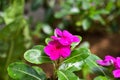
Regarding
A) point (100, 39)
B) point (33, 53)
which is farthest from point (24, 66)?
point (100, 39)

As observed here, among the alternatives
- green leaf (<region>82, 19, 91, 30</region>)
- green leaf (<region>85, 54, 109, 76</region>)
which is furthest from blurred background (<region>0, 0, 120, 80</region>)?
green leaf (<region>85, 54, 109, 76</region>)

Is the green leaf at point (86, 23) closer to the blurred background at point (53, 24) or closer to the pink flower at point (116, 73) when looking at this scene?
the blurred background at point (53, 24)

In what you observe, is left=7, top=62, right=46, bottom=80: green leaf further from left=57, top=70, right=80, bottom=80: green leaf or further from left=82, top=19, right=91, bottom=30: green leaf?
left=82, top=19, right=91, bottom=30: green leaf

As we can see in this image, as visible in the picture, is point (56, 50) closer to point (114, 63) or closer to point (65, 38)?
point (65, 38)

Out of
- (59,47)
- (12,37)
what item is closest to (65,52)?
A: (59,47)

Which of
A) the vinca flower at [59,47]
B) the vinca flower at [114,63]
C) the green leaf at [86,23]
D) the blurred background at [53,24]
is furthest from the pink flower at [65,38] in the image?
the green leaf at [86,23]

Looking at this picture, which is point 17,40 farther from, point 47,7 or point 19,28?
point 47,7

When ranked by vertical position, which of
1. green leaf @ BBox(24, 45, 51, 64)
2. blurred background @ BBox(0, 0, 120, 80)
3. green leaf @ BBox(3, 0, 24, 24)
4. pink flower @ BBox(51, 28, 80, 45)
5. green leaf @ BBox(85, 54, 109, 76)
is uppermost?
pink flower @ BBox(51, 28, 80, 45)
